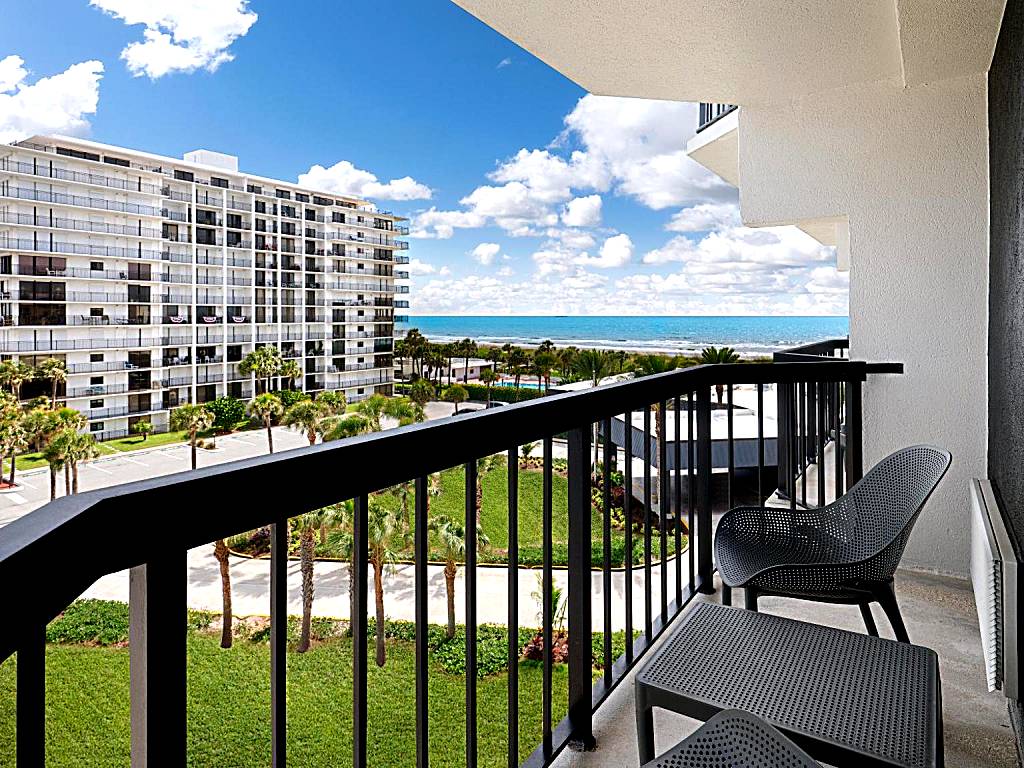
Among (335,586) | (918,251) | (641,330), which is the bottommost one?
(335,586)

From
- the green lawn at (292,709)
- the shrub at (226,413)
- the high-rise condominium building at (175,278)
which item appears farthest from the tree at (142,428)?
the green lawn at (292,709)

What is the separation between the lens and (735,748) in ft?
2.90

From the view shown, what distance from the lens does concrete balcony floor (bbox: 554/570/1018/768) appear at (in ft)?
5.08

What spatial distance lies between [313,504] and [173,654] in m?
0.20

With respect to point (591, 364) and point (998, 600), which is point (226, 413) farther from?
point (998, 600)

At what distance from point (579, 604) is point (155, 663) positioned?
1.05 meters

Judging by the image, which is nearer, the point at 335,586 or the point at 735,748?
the point at 735,748

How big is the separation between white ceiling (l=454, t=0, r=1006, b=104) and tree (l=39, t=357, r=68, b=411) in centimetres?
3025

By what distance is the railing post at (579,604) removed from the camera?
151 centimetres

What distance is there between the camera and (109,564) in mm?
538

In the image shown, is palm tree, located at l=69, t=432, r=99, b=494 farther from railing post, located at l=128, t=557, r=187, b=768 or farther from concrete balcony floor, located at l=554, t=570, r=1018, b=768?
railing post, located at l=128, t=557, r=187, b=768

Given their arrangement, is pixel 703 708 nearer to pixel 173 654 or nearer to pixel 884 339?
pixel 173 654

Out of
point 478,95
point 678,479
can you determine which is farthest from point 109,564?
point 478,95

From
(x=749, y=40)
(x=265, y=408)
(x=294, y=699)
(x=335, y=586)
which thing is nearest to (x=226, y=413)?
(x=265, y=408)
